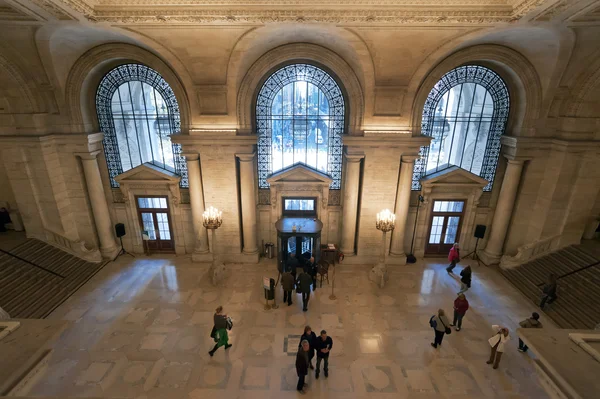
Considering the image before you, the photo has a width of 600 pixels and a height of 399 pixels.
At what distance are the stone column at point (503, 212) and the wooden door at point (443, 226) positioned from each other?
1172 mm

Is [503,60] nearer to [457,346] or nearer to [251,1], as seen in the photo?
[251,1]

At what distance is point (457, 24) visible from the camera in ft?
28.0

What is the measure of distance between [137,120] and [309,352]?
9.96 meters

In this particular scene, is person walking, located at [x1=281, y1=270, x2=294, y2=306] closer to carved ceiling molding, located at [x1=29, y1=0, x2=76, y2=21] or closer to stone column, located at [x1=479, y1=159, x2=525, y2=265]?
stone column, located at [x1=479, y1=159, x2=525, y2=265]

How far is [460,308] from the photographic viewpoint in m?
8.34

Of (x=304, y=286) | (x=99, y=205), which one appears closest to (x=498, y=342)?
(x=304, y=286)

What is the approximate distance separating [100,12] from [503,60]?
11.8m

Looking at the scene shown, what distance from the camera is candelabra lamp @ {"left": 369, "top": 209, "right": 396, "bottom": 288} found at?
10211 mm

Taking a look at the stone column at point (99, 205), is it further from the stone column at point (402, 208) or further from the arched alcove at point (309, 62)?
the stone column at point (402, 208)

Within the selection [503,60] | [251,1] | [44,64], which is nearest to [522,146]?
[503,60]

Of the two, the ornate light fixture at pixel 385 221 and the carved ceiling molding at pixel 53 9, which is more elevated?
the carved ceiling molding at pixel 53 9

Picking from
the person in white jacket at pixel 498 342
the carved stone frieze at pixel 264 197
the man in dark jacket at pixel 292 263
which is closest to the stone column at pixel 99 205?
the carved stone frieze at pixel 264 197

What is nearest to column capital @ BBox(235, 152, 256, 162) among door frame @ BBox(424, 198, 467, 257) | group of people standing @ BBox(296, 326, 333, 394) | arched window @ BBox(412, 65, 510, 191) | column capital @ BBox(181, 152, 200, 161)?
column capital @ BBox(181, 152, 200, 161)

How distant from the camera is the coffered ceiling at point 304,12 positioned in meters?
7.77
